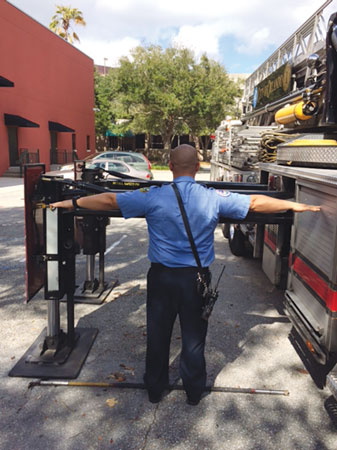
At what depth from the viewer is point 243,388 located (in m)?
3.33

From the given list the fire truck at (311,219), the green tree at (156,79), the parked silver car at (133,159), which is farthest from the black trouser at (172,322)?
the green tree at (156,79)

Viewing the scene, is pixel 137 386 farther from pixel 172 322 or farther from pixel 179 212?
pixel 179 212

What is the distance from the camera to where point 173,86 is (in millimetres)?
27703

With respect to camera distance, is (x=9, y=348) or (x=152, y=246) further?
(x=9, y=348)

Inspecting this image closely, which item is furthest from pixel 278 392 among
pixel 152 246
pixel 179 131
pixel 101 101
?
pixel 101 101

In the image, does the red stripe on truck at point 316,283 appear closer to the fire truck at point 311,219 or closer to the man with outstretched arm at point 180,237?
the fire truck at point 311,219

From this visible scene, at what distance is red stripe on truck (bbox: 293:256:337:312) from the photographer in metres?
2.63

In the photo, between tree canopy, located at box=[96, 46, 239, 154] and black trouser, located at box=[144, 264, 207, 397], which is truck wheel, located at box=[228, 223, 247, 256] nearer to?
black trouser, located at box=[144, 264, 207, 397]

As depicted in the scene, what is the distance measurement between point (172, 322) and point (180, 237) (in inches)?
26.0

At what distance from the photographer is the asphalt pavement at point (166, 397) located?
275 centimetres

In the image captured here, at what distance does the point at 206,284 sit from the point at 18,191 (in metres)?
14.9

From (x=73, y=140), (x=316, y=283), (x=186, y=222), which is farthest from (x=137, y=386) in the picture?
(x=73, y=140)

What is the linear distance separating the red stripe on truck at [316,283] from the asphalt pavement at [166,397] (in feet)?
2.09

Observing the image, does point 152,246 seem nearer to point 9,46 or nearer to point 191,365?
point 191,365
